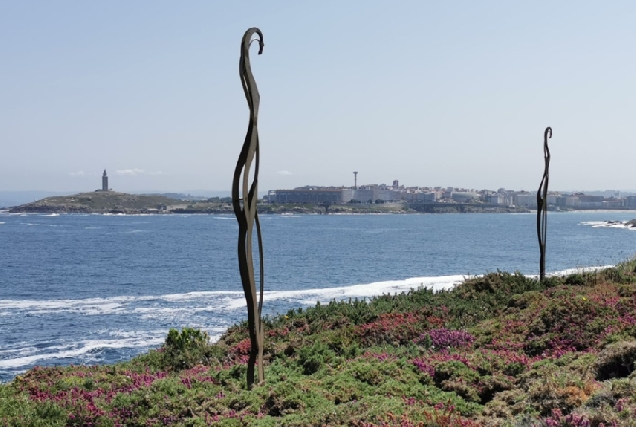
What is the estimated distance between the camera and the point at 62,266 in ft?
169

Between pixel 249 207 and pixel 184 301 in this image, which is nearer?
pixel 249 207

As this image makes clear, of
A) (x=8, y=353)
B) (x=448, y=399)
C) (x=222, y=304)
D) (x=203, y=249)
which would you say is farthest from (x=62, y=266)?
(x=448, y=399)

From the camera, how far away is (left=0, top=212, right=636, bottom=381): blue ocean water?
2330 cm

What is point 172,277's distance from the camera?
1764 inches

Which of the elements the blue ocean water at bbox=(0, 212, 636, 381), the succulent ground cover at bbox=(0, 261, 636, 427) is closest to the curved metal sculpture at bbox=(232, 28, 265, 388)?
the succulent ground cover at bbox=(0, 261, 636, 427)

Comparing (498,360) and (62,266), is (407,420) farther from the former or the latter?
(62,266)

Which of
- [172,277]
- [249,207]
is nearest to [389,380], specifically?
[249,207]

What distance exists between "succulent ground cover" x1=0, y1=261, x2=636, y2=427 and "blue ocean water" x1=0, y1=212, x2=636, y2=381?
32.0 feet

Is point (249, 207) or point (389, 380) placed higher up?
point (249, 207)

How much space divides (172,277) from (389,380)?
38.5 metres

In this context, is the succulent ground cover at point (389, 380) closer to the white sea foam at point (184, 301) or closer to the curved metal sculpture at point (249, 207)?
the curved metal sculpture at point (249, 207)

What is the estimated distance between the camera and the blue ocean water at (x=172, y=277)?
23.3 m

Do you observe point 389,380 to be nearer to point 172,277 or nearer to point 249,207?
point 249,207

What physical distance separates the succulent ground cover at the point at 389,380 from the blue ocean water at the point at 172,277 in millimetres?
9757
